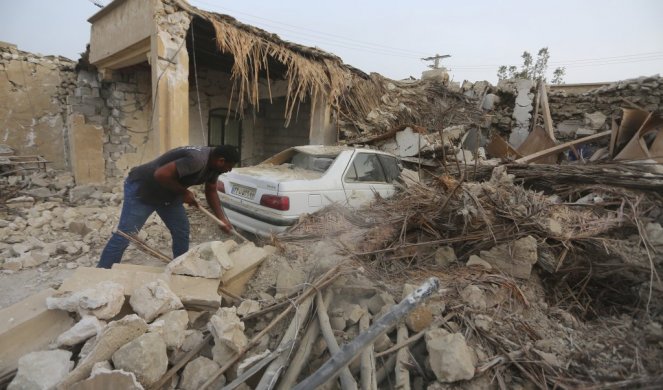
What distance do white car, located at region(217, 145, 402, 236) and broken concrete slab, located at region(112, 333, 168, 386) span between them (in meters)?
2.25

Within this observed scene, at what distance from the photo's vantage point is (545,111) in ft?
27.3

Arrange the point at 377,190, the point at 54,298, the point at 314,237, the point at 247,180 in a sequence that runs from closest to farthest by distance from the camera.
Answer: the point at 54,298 → the point at 314,237 → the point at 247,180 → the point at 377,190

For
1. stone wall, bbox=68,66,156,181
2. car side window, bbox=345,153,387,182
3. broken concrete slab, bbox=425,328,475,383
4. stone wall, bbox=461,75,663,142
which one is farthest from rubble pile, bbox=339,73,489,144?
broken concrete slab, bbox=425,328,475,383

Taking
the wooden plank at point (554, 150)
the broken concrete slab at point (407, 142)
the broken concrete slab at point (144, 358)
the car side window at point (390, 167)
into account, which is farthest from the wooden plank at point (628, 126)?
the broken concrete slab at point (144, 358)

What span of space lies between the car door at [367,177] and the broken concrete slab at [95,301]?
9.60ft

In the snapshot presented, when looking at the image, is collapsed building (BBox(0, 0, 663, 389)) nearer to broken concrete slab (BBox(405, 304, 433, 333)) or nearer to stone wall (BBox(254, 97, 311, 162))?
broken concrete slab (BBox(405, 304, 433, 333))

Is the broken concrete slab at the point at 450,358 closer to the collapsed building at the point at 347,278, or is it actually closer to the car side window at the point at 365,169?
the collapsed building at the point at 347,278

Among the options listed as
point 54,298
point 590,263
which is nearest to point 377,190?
point 590,263

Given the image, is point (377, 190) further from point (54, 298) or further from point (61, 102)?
point (61, 102)

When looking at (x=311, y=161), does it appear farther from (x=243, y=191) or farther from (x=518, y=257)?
(x=518, y=257)

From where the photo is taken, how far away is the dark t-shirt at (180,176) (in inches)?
118

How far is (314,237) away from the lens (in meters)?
3.50

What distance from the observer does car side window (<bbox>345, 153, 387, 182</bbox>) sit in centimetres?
466

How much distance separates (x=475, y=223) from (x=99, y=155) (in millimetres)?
8163
